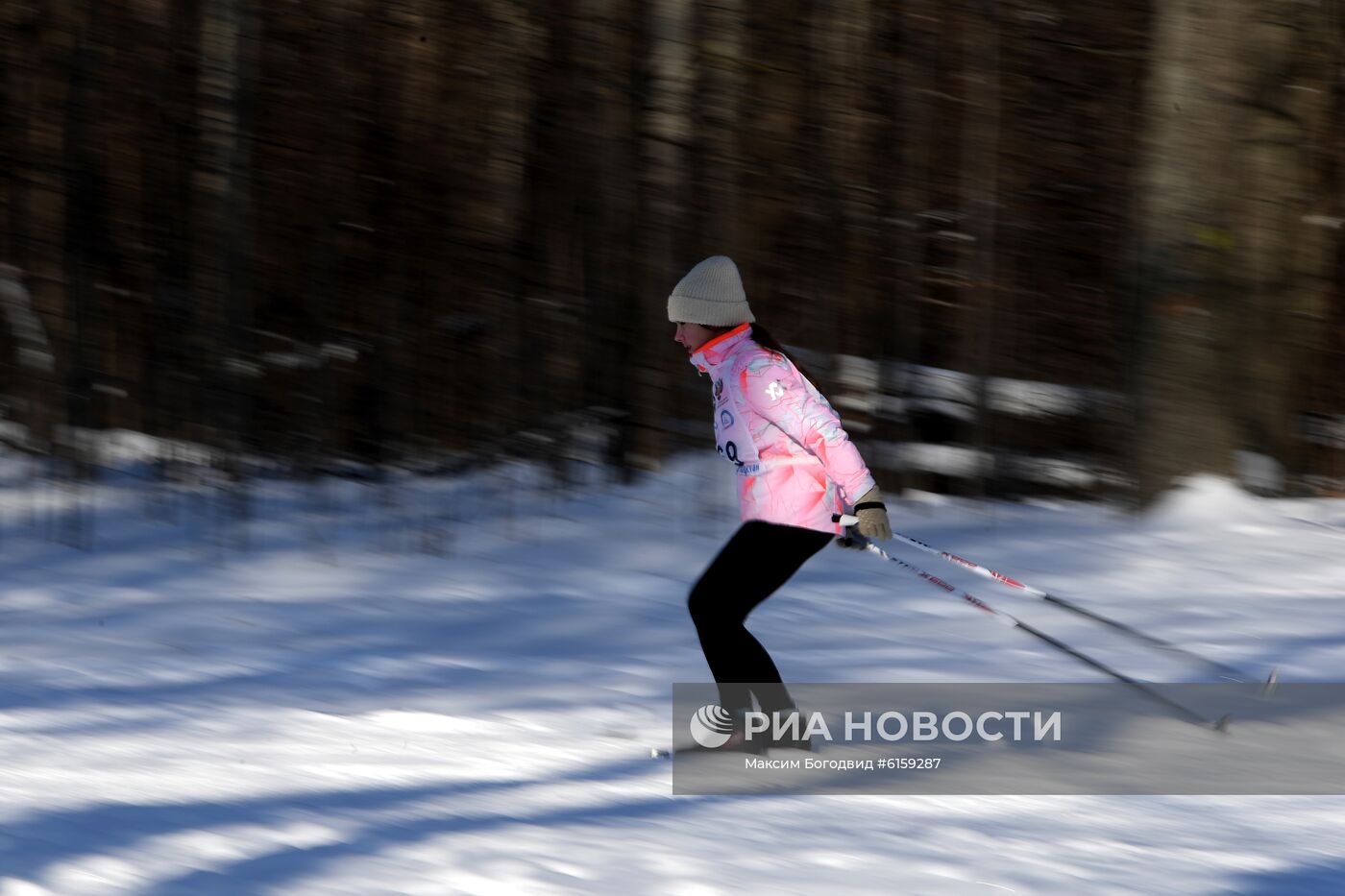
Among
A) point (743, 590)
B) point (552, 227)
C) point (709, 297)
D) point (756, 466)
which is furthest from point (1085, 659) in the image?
point (552, 227)

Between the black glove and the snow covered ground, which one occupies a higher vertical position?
the black glove

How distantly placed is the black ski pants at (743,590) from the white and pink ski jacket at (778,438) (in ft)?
0.17

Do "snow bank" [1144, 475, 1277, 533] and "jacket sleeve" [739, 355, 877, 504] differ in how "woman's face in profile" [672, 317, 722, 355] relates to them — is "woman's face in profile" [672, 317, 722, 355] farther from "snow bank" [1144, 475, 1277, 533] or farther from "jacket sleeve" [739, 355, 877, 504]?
"snow bank" [1144, 475, 1277, 533]

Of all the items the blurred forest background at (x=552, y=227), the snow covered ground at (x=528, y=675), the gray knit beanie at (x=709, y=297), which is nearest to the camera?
the snow covered ground at (x=528, y=675)

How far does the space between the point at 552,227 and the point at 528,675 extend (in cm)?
409

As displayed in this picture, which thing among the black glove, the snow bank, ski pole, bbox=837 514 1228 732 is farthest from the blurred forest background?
the black glove

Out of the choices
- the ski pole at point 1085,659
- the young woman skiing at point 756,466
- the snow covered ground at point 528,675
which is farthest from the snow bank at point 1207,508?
the young woman skiing at point 756,466

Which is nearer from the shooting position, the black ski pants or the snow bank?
the black ski pants

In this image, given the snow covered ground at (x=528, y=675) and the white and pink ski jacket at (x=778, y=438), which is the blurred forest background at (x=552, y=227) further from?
the white and pink ski jacket at (x=778, y=438)

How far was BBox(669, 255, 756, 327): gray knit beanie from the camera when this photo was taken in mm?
4418

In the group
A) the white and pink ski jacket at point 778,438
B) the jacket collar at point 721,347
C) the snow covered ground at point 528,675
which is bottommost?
the snow covered ground at point 528,675

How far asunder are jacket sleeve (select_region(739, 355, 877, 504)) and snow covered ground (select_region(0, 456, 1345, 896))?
36.8 inches

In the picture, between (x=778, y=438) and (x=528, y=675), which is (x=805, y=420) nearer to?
(x=778, y=438)

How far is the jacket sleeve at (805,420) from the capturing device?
4336mm
